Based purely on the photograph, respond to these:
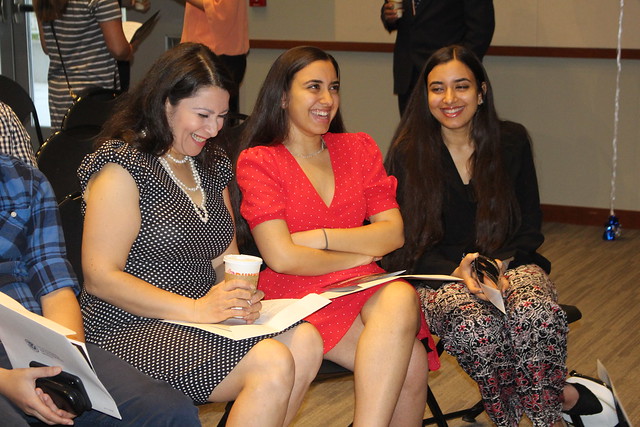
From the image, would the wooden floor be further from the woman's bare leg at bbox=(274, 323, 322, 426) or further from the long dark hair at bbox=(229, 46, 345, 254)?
the woman's bare leg at bbox=(274, 323, 322, 426)

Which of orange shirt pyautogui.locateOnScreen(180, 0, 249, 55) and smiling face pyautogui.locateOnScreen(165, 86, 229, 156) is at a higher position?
orange shirt pyautogui.locateOnScreen(180, 0, 249, 55)

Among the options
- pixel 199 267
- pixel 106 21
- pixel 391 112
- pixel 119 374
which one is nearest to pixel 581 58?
pixel 391 112

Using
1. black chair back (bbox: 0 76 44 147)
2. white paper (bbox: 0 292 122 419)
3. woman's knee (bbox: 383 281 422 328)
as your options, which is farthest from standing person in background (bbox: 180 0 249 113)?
white paper (bbox: 0 292 122 419)

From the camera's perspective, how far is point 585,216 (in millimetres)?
5949

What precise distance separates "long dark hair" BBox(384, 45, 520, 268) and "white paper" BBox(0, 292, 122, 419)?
1.35 meters

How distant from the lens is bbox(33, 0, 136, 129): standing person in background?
4531mm

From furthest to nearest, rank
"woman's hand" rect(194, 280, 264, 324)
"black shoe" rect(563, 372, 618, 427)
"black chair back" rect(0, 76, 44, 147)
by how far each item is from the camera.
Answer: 1. "black chair back" rect(0, 76, 44, 147)
2. "black shoe" rect(563, 372, 618, 427)
3. "woman's hand" rect(194, 280, 264, 324)

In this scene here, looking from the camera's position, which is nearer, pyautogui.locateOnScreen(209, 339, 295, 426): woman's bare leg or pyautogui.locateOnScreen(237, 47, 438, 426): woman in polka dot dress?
pyautogui.locateOnScreen(209, 339, 295, 426): woman's bare leg

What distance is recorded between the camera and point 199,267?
2.53 meters

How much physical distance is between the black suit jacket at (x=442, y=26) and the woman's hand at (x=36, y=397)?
339 centimetres

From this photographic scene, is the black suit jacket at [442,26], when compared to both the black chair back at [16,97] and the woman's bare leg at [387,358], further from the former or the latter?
the woman's bare leg at [387,358]

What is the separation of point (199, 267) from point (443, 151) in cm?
105

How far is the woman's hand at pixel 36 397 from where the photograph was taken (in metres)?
1.91

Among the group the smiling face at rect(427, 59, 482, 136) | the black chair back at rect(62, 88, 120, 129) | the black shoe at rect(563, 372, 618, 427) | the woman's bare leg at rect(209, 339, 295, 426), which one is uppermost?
the smiling face at rect(427, 59, 482, 136)
